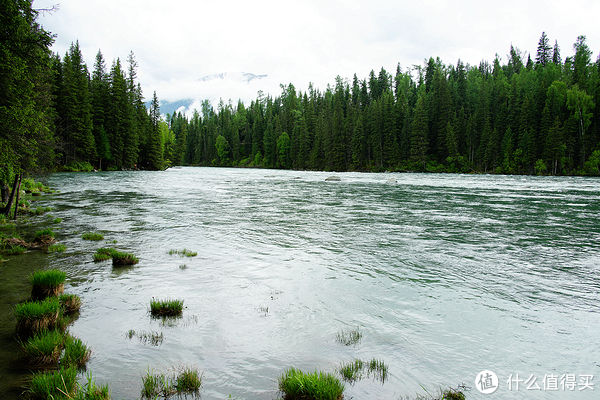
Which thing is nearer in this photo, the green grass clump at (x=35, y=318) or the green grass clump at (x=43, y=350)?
the green grass clump at (x=43, y=350)

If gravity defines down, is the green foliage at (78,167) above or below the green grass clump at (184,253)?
above

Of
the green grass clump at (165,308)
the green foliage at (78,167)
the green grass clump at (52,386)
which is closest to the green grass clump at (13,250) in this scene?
the green grass clump at (165,308)

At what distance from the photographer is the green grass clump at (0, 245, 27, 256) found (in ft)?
33.8

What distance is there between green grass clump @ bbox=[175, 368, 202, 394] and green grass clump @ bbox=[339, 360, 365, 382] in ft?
6.42

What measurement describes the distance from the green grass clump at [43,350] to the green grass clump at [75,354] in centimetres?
11

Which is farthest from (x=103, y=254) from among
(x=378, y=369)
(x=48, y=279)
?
(x=378, y=369)

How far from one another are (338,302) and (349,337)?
1.71 metres

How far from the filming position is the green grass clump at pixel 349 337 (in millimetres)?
5906

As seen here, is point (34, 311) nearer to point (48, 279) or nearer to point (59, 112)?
point (48, 279)

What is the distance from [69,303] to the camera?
669 cm

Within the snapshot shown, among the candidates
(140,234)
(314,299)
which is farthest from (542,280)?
(140,234)

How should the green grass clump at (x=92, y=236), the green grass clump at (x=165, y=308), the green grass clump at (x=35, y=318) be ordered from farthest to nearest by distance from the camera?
the green grass clump at (x=92, y=236) < the green grass clump at (x=165, y=308) < the green grass clump at (x=35, y=318)

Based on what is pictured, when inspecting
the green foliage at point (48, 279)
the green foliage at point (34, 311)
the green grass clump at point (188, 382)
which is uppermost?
the green foliage at point (48, 279)

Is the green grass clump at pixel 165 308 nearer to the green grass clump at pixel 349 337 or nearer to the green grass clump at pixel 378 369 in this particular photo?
the green grass clump at pixel 349 337
